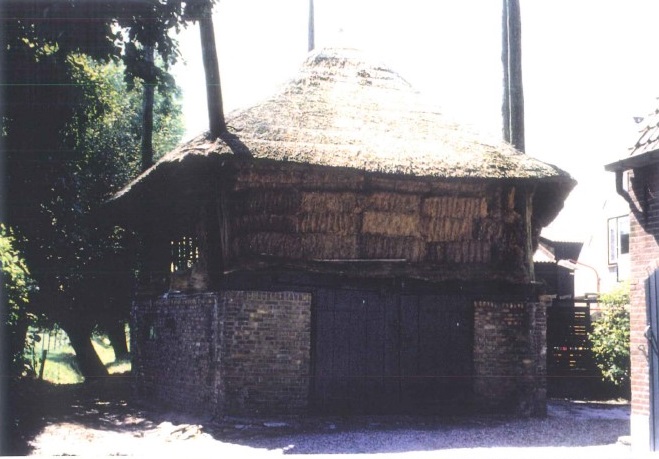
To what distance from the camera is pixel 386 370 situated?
41.1 ft

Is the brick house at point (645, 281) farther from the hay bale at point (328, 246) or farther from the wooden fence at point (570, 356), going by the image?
the wooden fence at point (570, 356)

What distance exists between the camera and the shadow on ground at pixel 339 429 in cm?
997

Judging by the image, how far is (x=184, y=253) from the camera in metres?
15.1

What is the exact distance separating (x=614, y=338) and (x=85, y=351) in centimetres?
1787

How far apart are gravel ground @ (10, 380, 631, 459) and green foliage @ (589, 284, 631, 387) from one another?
228 centimetres

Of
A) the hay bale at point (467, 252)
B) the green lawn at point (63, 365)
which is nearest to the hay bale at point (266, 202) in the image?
the hay bale at point (467, 252)

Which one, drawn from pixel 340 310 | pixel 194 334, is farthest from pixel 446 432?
pixel 194 334

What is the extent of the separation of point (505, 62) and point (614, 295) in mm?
6118

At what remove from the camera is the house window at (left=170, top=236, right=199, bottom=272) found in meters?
14.6

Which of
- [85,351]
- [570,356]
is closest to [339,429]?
[570,356]

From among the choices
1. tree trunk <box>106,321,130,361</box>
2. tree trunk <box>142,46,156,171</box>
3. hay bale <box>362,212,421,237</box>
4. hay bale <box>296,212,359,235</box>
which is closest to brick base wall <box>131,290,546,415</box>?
hay bale <box>296,212,359,235</box>

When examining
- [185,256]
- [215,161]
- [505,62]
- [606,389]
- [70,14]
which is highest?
[505,62]

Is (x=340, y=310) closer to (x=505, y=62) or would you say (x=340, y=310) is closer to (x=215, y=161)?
(x=215, y=161)

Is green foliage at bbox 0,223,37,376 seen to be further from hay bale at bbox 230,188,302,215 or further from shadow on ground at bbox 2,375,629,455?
hay bale at bbox 230,188,302,215
